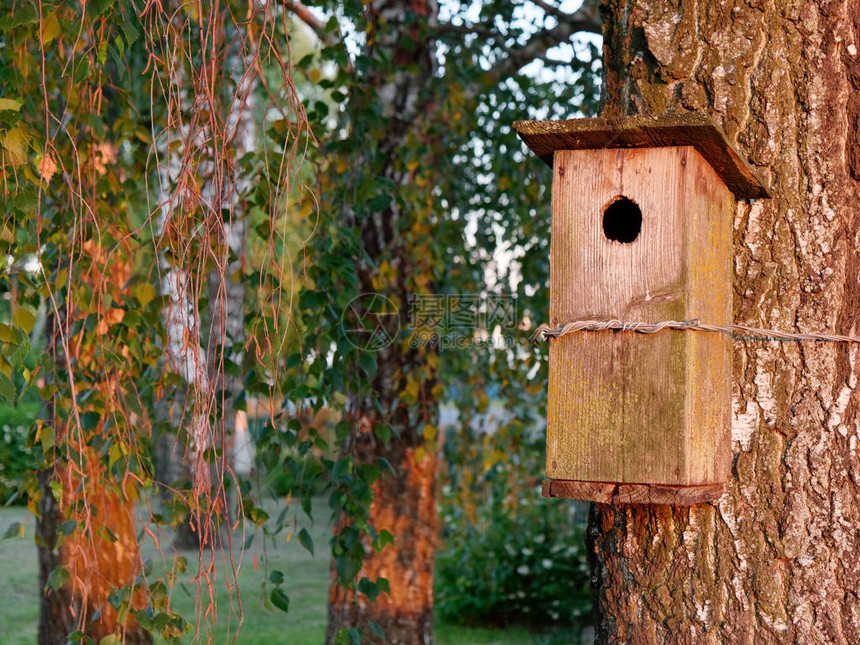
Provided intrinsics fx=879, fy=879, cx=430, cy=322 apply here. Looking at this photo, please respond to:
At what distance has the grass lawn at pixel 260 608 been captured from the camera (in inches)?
209

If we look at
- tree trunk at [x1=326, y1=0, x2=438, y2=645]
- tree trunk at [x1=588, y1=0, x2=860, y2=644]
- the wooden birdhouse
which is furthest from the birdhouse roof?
tree trunk at [x1=326, y1=0, x2=438, y2=645]

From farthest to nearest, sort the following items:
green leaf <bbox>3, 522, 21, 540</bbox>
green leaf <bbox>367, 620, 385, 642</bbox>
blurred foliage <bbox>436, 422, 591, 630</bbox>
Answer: blurred foliage <bbox>436, 422, 591, 630</bbox> → green leaf <bbox>367, 620, 385, 642</bbox> → green leaf <bbox>3, 522, 21, 540</bbox>

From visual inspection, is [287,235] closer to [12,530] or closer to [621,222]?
[12,530]

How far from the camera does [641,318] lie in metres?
1.45

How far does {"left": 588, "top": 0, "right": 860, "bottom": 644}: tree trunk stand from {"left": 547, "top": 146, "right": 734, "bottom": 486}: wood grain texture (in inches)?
3.1

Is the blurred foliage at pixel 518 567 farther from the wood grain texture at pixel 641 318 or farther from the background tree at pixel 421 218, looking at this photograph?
the wood grain texture at pixel 641 318

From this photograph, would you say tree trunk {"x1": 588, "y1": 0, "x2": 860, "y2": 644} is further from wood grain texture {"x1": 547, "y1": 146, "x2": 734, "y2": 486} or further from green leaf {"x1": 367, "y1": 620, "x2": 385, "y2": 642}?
green leaf {"x1": 367, "y1": 620, "x2": 385, "y2": 642}

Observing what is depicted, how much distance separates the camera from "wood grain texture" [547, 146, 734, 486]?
1.42 metres

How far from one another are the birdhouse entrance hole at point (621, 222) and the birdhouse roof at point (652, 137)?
6.0 inches

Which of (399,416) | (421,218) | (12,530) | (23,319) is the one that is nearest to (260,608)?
(399,416)

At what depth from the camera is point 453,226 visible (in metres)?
3.68

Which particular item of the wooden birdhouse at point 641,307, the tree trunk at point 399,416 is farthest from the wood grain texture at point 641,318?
the tree trunk at point 399,416

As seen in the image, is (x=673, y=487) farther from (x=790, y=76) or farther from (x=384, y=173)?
(x=384, y=173)

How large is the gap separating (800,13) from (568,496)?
96 centimetres
